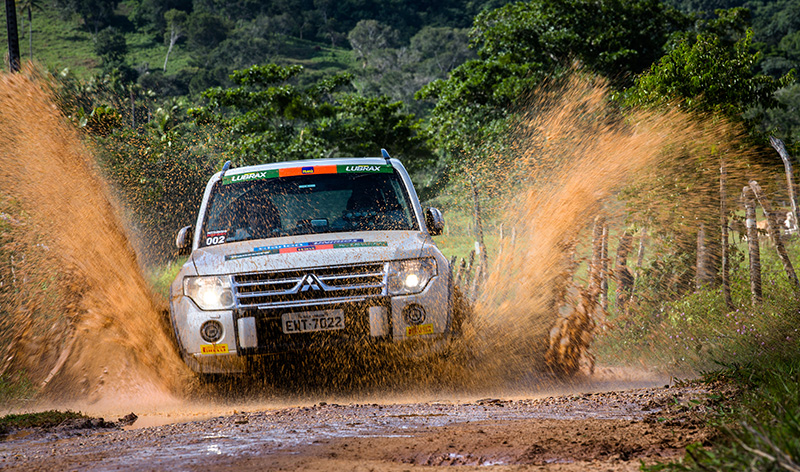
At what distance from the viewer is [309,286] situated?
5262 mm

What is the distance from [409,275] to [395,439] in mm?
1714

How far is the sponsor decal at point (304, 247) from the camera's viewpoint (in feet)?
18.0

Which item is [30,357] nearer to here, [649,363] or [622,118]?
[649,363]

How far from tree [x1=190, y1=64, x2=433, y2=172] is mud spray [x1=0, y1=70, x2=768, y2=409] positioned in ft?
45.2

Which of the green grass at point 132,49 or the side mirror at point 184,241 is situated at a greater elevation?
the green grass at point 132,49

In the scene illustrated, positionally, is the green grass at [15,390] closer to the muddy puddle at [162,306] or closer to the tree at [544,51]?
the muddy puddle at [162,306]

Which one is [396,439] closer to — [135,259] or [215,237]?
[215,237]

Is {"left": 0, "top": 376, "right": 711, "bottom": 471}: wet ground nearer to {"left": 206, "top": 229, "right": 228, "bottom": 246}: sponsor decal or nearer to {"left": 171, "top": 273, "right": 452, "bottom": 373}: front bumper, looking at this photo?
{"left": 171, "top": 273, "right": 452, "bottom": 373}: front bumper

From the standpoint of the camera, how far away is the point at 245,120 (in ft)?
92.5

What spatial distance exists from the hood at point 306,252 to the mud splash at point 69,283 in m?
0.88

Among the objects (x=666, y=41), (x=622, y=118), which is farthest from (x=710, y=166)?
(x=666, y=41)

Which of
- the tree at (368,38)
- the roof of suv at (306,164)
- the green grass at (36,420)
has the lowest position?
the green grass at (36,420)

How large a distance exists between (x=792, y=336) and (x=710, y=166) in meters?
4.16

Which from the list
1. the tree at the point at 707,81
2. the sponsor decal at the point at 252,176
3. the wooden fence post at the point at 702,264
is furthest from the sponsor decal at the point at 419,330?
the tree at the point at 707,81
